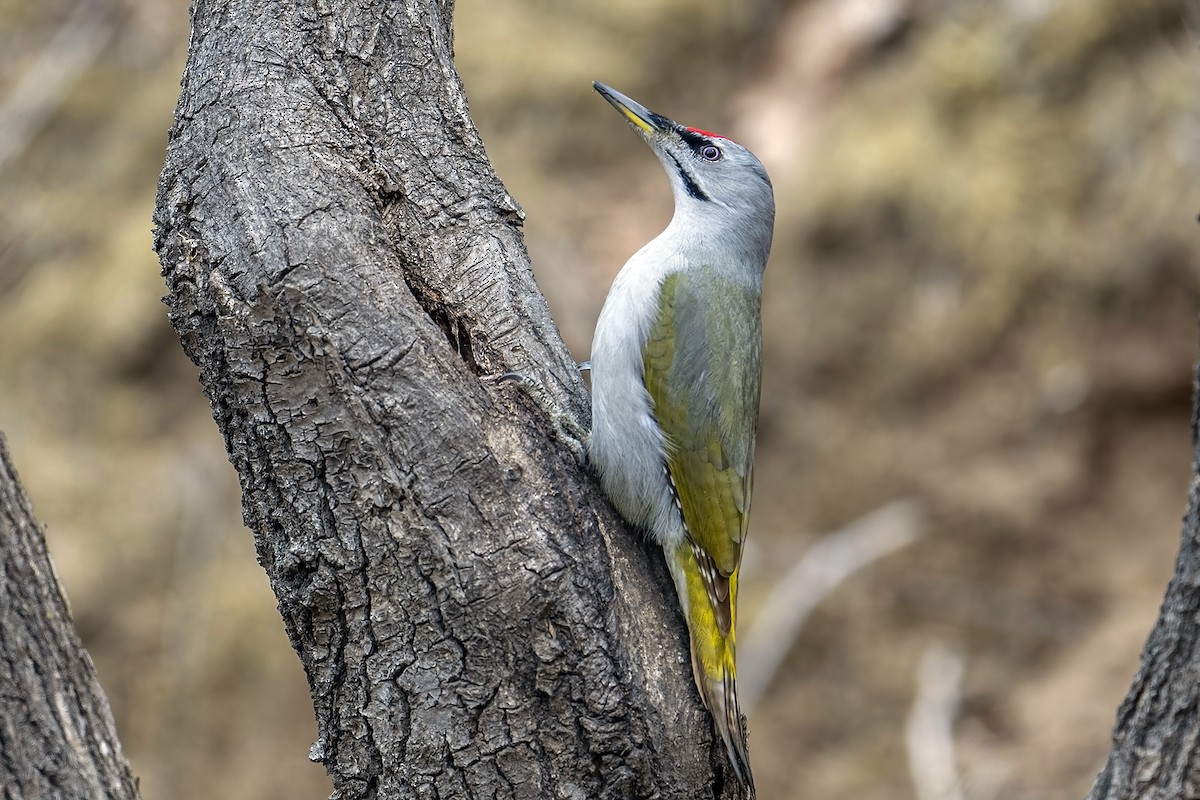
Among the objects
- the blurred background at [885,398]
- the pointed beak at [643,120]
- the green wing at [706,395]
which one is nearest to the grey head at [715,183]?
the pointed beak at [643,120]

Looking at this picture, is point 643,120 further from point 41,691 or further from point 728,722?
point 41,691

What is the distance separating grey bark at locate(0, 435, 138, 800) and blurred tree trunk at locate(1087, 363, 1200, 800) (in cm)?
203

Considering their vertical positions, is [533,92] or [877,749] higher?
[533,92]

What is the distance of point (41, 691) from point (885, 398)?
482 cm

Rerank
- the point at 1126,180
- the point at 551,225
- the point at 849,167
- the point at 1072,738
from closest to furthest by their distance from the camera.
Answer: the point at 1072,738 → the point at 1126,180 → the point at 849,167 → the point at 551,225

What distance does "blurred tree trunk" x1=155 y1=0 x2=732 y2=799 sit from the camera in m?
2.35

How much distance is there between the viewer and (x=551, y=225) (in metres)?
7.18

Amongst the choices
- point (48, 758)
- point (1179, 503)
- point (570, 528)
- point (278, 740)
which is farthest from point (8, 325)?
point (1179, 503)

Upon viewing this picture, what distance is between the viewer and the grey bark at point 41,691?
2404mm

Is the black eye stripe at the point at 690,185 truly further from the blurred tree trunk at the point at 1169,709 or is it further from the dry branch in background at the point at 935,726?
the dry branch in background at the point at 935,726

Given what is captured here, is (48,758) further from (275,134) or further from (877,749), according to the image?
(877,749)

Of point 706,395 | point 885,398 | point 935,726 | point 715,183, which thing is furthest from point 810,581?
point 706,395

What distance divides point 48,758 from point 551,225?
16.9 ft

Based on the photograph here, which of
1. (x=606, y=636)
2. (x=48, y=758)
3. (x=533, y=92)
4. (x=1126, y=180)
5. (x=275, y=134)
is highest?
(x=533, y=92)
